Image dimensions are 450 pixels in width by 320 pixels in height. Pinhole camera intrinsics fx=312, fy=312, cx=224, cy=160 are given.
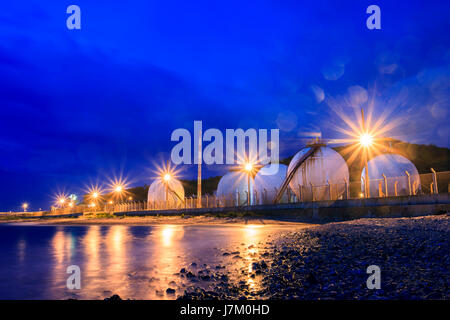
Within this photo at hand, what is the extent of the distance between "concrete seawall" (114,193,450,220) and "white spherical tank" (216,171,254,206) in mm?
9822

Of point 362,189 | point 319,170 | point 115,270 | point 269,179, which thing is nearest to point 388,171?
point 362,189

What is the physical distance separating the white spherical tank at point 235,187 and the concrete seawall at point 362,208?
9.82m

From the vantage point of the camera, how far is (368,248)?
830 centimetres

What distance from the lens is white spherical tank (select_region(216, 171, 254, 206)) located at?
1768 inches

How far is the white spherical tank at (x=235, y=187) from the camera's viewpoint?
147 feet

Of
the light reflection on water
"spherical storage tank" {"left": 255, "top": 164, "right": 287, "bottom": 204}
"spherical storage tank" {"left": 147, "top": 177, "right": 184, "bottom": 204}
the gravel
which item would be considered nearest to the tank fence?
"spherical storage tank" {"left": 255, "top": 164, "right": 287, "bottom": 204}

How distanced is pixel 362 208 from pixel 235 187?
2613 cm

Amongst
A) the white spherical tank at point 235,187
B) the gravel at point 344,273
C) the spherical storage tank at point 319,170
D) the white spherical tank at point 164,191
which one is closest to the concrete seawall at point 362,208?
the spherical storage tank at point 319,170

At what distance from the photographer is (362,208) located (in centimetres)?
2322

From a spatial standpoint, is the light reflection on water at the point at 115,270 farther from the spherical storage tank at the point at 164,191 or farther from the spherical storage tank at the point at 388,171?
the spherical storage tank at the point at 164,191

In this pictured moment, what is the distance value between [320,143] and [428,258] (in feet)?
102

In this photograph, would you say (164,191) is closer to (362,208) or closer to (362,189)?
(362,189)
